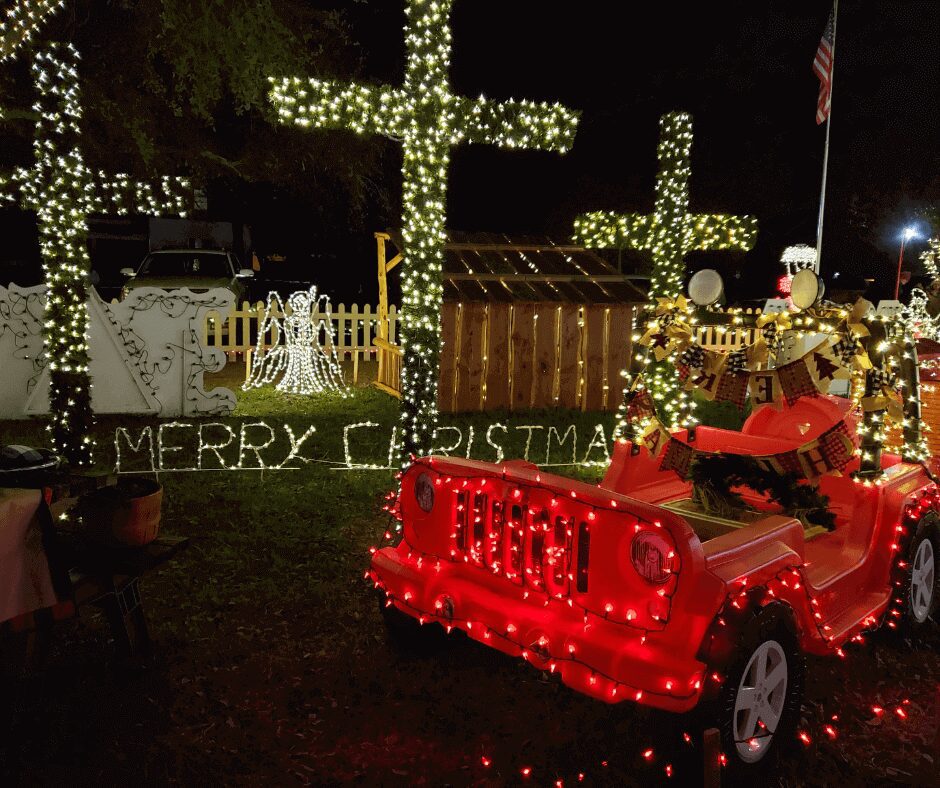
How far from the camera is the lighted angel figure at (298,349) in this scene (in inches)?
521

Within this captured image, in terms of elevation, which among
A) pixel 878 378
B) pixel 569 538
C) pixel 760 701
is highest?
pixel 878 378

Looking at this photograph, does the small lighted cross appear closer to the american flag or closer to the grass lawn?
the american flag

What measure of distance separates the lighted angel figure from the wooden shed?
2.47 metres

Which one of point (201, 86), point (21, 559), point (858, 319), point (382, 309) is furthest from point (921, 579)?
point (382, 309)

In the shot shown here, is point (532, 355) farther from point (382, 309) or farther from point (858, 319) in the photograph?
point (858, 319)

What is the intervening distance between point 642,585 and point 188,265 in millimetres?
16684

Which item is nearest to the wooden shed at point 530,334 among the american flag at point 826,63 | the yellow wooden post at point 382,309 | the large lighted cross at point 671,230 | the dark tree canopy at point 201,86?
the large lighted cross at point 671,230

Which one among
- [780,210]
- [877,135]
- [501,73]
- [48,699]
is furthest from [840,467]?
[877,135]

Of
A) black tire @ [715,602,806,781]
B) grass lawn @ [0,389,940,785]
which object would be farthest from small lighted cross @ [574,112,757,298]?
black tire @ [715,602,806,781]

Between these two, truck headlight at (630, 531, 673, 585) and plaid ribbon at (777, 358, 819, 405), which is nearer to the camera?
truck headlight at (630, 531, 673, 585)

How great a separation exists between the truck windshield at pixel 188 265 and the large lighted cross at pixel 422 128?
37.0ft

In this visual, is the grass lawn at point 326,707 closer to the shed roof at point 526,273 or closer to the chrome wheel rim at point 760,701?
the chrome wheel rim at point 760,701

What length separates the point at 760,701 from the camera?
140 inches

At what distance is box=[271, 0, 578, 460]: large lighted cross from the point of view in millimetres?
7312
